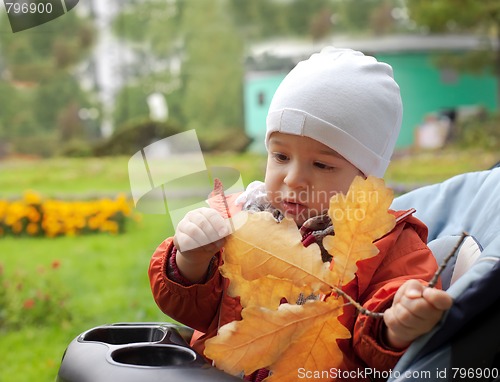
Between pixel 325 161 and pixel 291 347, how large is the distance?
0.34 m

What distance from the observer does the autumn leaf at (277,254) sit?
35.3 inches

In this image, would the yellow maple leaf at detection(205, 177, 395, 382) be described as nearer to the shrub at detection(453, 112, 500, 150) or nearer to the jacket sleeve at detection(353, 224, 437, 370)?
the jacket sleeve at detection(353, 224, 437, 370)

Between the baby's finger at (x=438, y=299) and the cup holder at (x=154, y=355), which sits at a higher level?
the baby's finger at (x=438, y=299)

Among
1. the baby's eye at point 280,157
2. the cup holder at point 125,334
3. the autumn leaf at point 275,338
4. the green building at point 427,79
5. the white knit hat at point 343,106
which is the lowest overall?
the green building at point 427,79

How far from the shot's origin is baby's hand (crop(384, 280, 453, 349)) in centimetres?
80

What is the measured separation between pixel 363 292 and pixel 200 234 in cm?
27

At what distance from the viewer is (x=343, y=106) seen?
111 centimetres

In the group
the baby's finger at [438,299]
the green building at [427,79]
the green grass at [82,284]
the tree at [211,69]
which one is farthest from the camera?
the green building at [427,79]

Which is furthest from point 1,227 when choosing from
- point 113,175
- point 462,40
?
point 462,40

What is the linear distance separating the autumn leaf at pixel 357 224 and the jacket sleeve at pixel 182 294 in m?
0.25

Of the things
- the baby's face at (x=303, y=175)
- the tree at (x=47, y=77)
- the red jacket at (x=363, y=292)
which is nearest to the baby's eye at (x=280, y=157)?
the baby's face at (x=303, y=175)

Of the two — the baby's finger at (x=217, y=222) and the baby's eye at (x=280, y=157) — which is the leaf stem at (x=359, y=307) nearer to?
the baby's finger at (x=217, y=222)

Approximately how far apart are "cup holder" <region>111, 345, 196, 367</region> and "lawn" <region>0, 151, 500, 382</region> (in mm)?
251

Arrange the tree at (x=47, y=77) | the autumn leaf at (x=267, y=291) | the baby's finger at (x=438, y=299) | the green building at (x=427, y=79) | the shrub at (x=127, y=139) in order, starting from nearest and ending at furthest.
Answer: the baby's finger at (x=438, y=299) < the autumn leaf at (x=267, y=291) < the shrub at (x=127, y=139) < the tree at (x=47, y=77) < the green building at (x=427, y=79)
